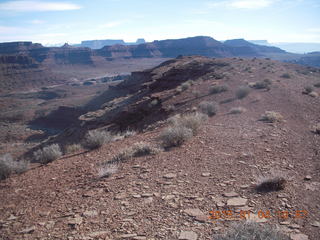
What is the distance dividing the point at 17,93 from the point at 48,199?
2941 inches

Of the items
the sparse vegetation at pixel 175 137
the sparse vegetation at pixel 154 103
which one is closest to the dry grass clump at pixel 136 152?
the sparse vegetation at pixel 175 137

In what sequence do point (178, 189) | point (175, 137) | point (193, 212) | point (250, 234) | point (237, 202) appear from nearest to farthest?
point (250, 234) < point (193, 212) < point (237, 202) < point (178, 189) < point (175, 137)

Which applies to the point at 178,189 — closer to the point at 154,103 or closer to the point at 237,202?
the point at 237,202

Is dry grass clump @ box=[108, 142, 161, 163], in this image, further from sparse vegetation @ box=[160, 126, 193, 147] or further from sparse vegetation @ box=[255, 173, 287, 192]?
sparse vegetation @ box=[255, 173, 287, 192]

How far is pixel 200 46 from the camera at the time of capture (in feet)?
440

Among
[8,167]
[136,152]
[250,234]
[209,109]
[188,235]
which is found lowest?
[8,167]

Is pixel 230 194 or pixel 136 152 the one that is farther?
pixel 136 152

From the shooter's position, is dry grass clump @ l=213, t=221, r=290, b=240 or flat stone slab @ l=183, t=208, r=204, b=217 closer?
dry grass clump @ l=213, t=221, r=290, b=240

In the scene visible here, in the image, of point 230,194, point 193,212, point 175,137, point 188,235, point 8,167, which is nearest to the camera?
point 188,235

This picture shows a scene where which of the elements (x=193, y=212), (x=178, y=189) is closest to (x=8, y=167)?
(x=178, y=189)

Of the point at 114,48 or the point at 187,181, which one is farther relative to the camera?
the point at 114,48

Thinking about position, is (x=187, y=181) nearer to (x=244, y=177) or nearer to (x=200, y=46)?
(x=244, y=177)

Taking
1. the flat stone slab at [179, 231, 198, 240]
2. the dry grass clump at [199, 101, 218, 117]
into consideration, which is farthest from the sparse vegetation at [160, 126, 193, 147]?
the dry grass clump at [199, 101, 218, 117]

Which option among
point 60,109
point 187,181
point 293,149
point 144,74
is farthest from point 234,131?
point 60,109
